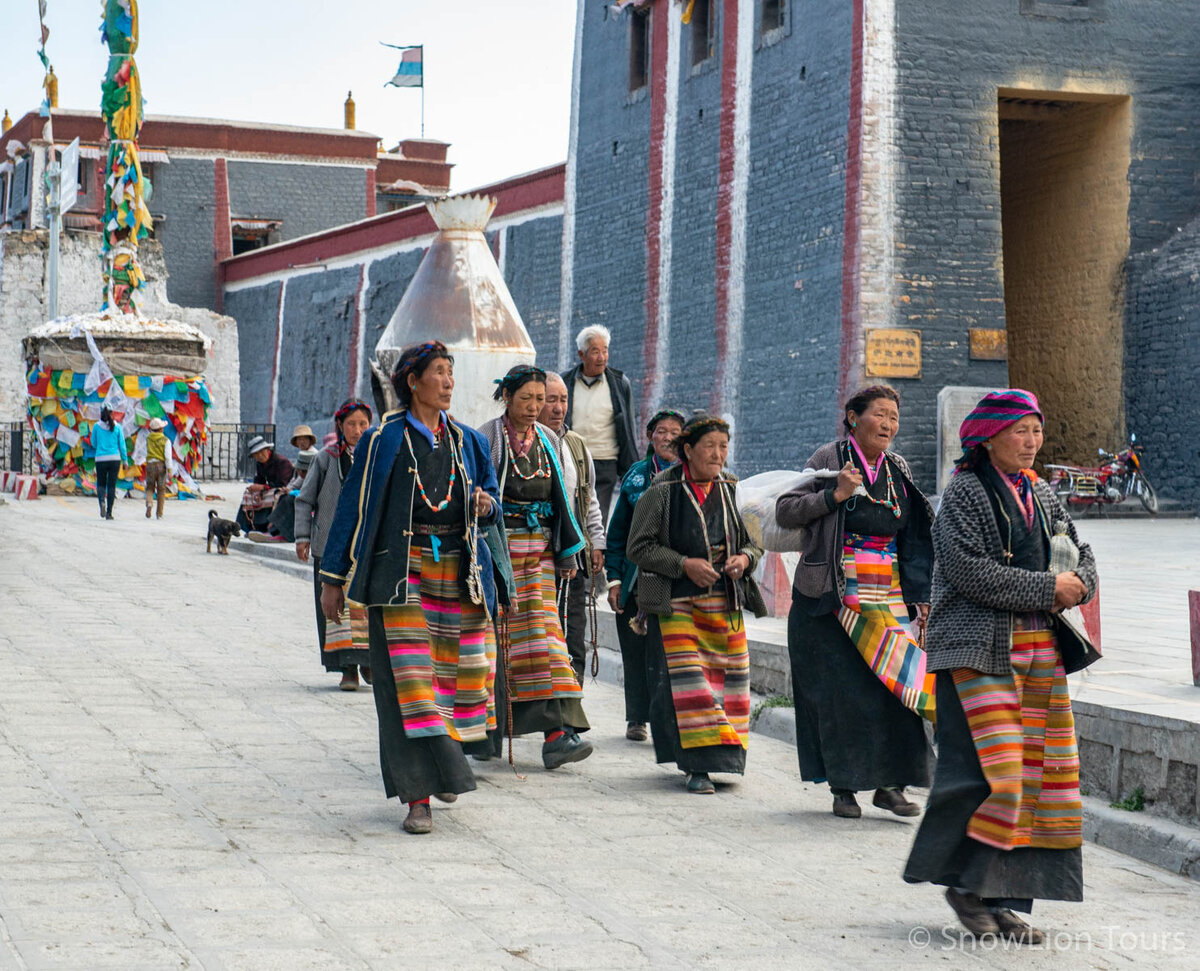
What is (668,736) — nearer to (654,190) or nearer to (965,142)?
(965,142)

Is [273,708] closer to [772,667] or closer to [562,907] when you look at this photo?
[772,667]

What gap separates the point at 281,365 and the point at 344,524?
107 ft

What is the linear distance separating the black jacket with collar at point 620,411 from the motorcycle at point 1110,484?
10.4 metres

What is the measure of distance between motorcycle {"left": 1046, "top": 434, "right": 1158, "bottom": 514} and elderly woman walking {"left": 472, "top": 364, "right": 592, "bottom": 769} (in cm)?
1227

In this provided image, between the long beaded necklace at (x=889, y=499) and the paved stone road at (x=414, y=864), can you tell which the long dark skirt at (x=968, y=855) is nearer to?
the paved stone road at (x=414, y=864)

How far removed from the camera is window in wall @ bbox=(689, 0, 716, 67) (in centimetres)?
2158

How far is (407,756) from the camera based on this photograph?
5.23m

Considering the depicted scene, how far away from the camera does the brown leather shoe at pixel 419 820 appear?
5137 millimetres

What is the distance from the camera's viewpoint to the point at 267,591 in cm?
1314

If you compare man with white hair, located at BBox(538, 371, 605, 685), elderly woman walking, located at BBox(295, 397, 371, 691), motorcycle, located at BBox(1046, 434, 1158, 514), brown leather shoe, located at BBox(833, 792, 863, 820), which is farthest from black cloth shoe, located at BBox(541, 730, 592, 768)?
motorcycle, located at BBox(1046, 434, 1158, 514)

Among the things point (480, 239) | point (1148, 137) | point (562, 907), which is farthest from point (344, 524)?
point (1148, 137)

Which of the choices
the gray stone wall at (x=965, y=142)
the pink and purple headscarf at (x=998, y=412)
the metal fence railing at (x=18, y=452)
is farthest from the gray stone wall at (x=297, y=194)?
the pink and purple headscarf at (x=998, y=412)

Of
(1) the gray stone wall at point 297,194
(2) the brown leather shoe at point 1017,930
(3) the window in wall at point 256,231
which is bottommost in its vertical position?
(2) the brown leather shoe at point 1017,930

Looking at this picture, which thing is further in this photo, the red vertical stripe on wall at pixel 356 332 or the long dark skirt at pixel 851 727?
the red vertical stripe on wall at pixel 356 332
